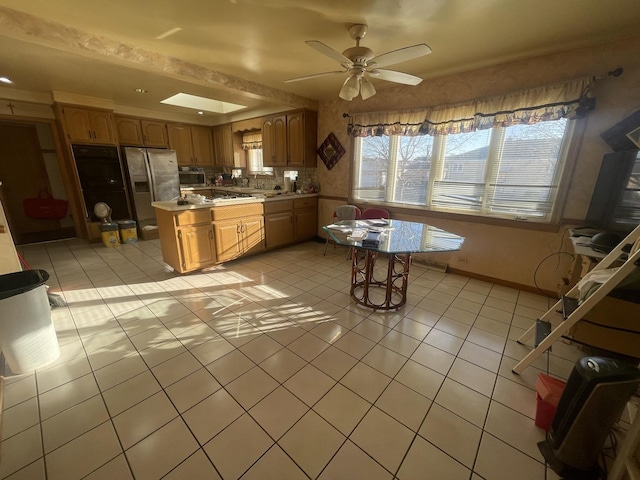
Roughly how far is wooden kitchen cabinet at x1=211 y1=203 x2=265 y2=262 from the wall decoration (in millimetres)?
1478

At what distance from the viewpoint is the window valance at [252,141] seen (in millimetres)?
5461

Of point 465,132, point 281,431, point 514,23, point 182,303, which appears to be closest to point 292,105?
point 465,132

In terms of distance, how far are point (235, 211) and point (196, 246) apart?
72 centimetres

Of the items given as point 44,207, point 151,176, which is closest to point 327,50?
point 151,176

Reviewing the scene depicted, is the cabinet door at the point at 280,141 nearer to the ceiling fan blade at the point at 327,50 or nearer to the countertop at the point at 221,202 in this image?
the countertop at the point at 221,202

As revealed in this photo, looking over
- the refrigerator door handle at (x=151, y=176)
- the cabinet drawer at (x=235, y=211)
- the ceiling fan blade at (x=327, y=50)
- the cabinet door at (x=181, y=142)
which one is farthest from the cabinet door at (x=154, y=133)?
the ceiling fan blade at (x=327, y=50)

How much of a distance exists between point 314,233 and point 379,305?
101 inches

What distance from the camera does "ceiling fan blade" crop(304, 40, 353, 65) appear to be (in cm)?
175

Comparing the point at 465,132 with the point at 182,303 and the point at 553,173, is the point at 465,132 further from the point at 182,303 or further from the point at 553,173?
the point at 182,303

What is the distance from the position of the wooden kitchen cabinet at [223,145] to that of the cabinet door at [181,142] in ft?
1.92

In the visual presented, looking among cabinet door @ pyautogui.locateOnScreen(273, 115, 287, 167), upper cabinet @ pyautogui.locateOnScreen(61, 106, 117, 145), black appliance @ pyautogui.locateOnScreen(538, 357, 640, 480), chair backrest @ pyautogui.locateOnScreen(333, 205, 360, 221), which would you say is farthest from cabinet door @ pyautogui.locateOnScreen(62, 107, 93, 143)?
black appliance @ pyautogui.locateOnScreen(538, 357, 640, 480)

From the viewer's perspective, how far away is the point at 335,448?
1283 millimetres

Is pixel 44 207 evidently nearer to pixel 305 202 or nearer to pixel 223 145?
pixel 223 145

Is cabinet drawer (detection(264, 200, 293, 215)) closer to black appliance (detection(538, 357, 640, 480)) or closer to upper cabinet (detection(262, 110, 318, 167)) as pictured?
upper cabinet (detection(262, 110, 318, 167))
